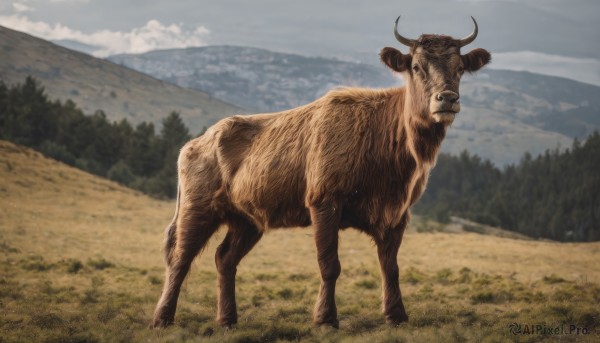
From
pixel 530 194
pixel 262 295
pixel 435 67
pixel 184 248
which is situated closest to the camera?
pixel 435 67

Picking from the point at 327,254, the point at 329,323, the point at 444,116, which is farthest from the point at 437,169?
the point at 444,116

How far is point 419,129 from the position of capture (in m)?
8.86

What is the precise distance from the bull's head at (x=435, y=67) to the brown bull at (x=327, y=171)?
2cm

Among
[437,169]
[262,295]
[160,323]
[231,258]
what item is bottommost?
[262,295]

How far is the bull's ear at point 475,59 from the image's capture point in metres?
9.13

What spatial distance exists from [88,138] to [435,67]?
238 ft

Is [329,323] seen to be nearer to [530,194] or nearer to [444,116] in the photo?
[444,116]

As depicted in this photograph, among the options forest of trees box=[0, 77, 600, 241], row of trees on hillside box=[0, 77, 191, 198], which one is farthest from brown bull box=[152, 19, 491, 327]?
row of trees on hillside box=[0, 77, 191, 198]

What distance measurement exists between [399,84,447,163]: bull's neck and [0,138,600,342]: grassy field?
2.77m

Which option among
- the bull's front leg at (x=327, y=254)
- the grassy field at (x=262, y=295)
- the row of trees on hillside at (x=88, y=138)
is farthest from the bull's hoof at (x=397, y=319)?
the row of trees on hillside at (x=88, y=138)

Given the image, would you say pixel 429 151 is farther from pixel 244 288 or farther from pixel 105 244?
pixel 105 244

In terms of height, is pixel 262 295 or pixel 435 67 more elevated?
pixel 435 67

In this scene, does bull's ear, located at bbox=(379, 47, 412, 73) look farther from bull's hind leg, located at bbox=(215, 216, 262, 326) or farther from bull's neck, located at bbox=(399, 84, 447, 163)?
bull's hind leg, located at bbox=(215, 216, 262, 326)

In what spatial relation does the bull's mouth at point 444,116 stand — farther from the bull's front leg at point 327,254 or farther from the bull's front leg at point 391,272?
the bull's front leg at point 391,272
